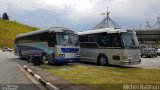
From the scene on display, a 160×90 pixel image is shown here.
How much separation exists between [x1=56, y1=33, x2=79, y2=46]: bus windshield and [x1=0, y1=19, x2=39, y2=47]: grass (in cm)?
9982

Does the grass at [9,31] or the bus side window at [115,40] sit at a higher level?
the grass at [9,31]

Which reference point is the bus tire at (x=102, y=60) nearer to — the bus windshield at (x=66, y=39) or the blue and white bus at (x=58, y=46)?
the blue and white bus at (x=58, y=46)

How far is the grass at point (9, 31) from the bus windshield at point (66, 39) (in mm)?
99820

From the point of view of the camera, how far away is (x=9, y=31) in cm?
13900

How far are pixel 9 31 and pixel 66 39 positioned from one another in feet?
396

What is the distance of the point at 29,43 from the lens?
29.8 metres

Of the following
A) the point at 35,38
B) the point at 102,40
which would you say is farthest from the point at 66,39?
the point at 35,38

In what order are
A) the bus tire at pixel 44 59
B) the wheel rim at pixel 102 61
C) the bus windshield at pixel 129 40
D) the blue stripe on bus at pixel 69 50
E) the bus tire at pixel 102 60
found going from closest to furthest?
1. the bus windshield at pixel 129 40
2. the blue stripe on bus at pixel 69 50
3. the bus tire at pixel 102 60
4. the wheel rim at pixel 102 61
5. the bus tire at pixel 44 59

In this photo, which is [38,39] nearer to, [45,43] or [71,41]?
[45,43]

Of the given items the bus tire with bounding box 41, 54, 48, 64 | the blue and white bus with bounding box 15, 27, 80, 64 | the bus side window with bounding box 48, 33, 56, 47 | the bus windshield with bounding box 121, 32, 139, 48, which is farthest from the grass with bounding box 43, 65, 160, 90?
the bus tire with bounding box 41, 54, 48, 64

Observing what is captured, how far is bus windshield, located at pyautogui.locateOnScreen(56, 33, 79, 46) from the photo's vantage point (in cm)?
2237

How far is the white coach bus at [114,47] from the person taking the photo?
67.7 ft

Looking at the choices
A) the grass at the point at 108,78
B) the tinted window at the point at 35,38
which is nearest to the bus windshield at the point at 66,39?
the tinted window at the point at 35,38

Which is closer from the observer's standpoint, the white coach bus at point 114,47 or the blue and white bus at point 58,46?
the white coach bus at point 114,47
